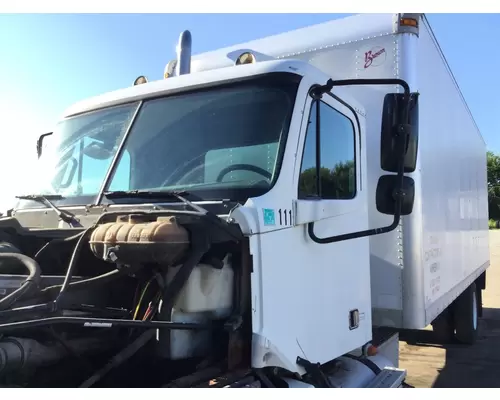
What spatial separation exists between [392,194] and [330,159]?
1.70 feet

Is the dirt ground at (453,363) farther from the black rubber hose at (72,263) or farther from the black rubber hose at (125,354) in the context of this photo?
the black rubber hose at (72,263)

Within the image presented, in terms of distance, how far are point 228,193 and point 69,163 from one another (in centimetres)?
146

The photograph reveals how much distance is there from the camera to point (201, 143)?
3.11 metres

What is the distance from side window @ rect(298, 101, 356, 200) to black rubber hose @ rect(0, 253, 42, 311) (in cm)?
Answer: 142

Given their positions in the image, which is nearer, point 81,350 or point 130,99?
point 81,350

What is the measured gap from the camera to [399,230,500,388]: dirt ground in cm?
637

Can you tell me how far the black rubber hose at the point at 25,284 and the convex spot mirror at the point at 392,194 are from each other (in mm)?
1877

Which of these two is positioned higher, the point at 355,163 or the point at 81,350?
the point at 355,163

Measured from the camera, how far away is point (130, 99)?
3.50 m

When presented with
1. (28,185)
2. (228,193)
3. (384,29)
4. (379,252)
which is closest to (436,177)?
(379,252)

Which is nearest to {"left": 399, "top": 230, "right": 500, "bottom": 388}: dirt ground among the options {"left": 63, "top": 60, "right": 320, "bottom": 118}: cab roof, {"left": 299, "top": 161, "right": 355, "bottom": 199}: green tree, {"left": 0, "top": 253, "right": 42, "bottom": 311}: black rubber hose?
{"left": 299, "top": 161, "right": 355, "bottom": 199}: green tree

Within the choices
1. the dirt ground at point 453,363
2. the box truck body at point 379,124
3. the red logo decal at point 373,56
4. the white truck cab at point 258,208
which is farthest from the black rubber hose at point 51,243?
the dirt ground at point 453,363
